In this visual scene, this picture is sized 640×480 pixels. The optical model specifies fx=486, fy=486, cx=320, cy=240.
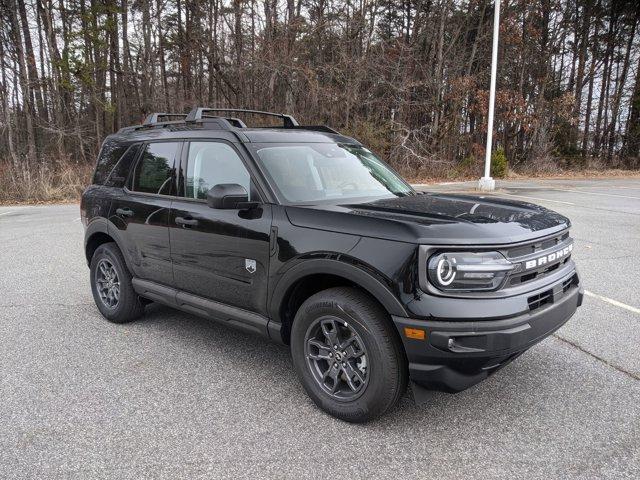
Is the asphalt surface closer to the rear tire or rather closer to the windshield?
the rear tire

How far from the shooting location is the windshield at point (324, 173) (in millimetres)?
3480

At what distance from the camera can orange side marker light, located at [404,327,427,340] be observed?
100 inches

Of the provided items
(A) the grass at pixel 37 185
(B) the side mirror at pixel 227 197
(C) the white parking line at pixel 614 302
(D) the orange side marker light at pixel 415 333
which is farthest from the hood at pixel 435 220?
(A) the grass at pixel 37 185

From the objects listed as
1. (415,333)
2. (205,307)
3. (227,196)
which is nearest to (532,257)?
(415,333)

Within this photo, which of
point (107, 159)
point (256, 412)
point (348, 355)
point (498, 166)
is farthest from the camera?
point (498, 166)

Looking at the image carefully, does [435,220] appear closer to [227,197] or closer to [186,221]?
[227,197]

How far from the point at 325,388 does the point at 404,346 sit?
2.31 ft

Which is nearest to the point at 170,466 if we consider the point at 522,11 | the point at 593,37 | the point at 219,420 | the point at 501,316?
the point at 219,420

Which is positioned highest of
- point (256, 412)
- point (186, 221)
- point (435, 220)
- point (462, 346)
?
point (435, 220)

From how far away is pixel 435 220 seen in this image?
9.14 feet

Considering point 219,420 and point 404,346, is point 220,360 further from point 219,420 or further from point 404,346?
point 404,346

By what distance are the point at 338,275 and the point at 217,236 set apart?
1139 millimetres

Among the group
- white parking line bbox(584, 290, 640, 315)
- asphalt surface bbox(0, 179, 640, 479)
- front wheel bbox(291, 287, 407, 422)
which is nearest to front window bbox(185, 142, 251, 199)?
front wheel bbox(291, 287, 407, 422)

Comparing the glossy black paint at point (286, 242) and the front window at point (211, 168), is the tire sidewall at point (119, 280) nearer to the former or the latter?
the glossy black paint at point (286, 242)
